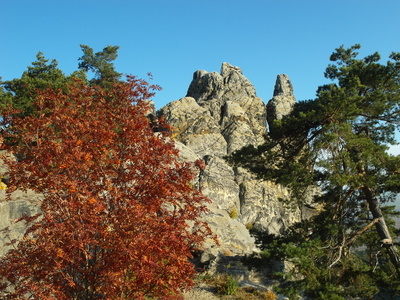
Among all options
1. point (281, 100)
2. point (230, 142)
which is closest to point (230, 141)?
point (230, 142)

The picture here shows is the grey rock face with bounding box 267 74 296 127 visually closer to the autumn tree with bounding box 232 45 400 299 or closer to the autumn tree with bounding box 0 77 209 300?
the autumn tree with bounding box 232 45 400 299

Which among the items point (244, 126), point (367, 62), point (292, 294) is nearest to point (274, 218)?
point (244, 126)

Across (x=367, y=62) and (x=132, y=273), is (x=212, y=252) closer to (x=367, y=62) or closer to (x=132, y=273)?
(x=132, y=273)

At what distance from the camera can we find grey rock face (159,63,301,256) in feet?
86.3

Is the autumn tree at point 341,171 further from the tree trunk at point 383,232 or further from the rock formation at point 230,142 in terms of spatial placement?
the rock formation at point 230,142

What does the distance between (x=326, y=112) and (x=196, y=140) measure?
22718 mm

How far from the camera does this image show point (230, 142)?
34312 millimetres

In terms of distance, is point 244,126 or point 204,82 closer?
point 244,126

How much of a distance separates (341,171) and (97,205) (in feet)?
27.2

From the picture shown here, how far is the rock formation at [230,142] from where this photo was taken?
24.9 meters

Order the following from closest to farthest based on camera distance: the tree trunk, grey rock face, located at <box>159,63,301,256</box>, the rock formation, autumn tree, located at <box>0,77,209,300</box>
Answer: autumn tree, located at <box>0,77,209,300</box>, the tree trunk, the rock formation, grey rock face, located at <box>159,63,301,256</box>

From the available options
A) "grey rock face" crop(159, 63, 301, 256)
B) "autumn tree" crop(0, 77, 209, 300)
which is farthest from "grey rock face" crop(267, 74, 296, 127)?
"autumn tree" crop(0, 77, 209, 300)

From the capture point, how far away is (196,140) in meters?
33.2

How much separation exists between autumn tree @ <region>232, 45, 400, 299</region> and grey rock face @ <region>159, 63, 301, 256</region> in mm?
7598
